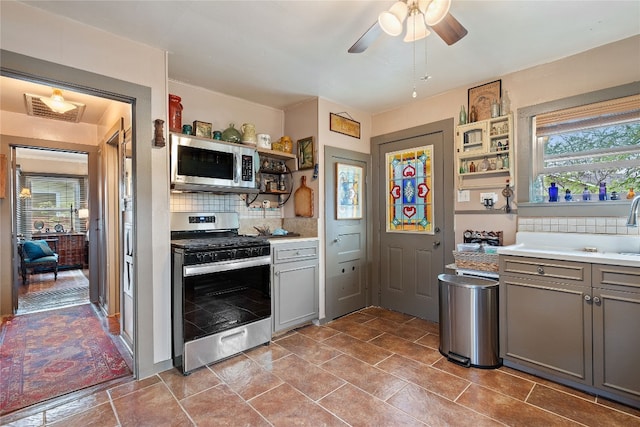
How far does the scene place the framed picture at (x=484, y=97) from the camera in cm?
289

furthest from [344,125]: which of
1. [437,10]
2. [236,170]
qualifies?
[437,10]

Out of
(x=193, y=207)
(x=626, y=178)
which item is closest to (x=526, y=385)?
(x=626, y=178)

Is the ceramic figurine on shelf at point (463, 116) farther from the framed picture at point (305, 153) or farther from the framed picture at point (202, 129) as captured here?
the framed picture at point (202, 129)

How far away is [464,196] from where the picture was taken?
3.14 meters

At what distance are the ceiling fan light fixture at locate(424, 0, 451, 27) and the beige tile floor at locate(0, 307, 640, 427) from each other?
218 cm

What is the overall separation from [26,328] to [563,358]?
4840 millimetres

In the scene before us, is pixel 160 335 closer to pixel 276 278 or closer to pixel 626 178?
pixel 276 278

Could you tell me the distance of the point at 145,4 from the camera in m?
1.85

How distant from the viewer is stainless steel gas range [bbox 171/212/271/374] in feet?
7.75

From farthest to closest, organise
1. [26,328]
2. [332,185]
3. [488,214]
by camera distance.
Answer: [332,185]
[26,328]
[488,214]

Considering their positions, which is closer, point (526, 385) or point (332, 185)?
point (526, 385)

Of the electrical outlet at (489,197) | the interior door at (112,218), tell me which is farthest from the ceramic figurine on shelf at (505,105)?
the interior door at (112,218)

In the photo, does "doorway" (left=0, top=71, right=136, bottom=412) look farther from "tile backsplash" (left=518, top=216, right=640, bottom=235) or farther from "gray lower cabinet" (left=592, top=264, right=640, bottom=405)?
"tile backsplash" (left=518, top=216, right=640, bottom=235)

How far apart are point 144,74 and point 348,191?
226 cm
